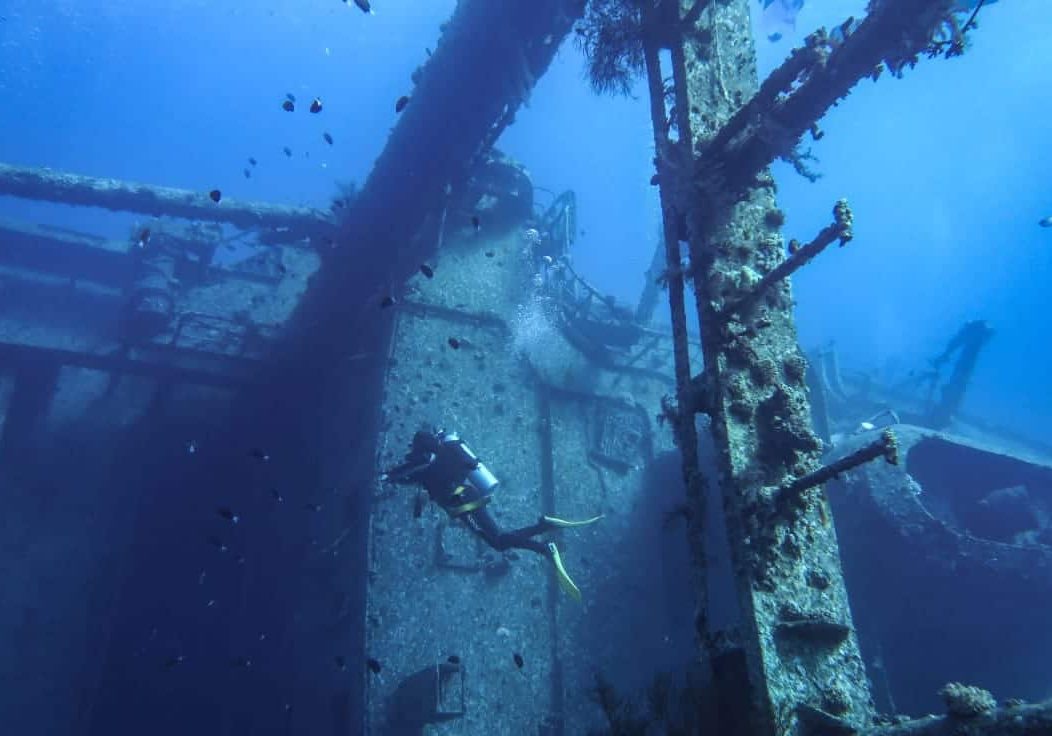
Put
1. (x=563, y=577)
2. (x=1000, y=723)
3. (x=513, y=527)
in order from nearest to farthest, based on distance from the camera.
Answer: (x=1000, y=723)
(x=563, y=577)
(x=513, y=527)

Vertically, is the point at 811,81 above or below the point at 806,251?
above

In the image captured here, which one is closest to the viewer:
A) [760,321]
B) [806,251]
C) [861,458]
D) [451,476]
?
[861,458]

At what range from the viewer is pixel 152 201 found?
10.4 meters

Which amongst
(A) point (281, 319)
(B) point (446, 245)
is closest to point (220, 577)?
(A) point (281, 319)

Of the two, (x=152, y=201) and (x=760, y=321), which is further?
(x=152, y=201)

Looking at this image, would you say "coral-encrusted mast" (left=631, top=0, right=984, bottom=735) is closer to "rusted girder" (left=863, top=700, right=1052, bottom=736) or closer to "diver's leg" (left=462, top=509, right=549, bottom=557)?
"rusted girder" (left=863, top=700, right=1052, bottom=736)

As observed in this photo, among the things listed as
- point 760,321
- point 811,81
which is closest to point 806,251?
point 760,321

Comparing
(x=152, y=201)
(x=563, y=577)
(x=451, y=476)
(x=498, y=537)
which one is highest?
(x=152, y=201)

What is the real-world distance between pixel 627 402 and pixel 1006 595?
5.66 metres

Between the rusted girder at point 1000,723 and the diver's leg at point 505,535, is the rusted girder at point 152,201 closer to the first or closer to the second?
the diver's leg at point 505,535

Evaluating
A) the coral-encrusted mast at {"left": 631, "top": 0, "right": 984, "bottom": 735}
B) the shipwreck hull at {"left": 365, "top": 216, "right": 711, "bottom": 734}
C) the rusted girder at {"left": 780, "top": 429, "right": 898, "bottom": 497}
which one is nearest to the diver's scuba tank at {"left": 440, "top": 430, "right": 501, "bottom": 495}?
the shipwreck hull at {"left": 365, "top": 216, "right": 711, "bottom": 734}

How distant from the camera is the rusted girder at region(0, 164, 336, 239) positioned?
10.1m

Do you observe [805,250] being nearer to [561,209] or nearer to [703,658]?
[703,658]

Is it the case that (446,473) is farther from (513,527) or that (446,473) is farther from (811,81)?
(811,81)
